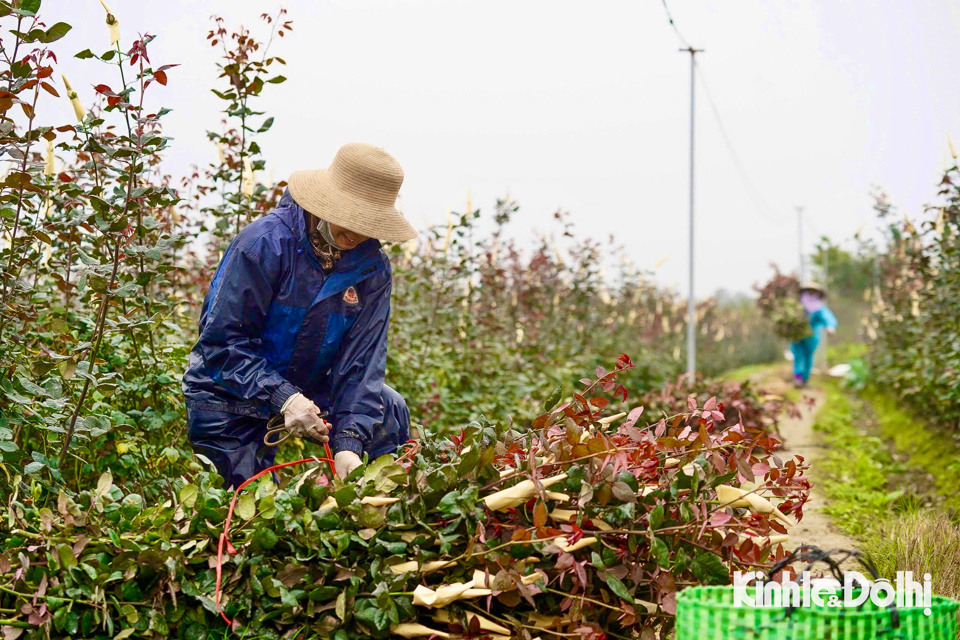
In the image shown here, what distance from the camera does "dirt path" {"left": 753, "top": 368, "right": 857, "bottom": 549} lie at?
410 centimetres

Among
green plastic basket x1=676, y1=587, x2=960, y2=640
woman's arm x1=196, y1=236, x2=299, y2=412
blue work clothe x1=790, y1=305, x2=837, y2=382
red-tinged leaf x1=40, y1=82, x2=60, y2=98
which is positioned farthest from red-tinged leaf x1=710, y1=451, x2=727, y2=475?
blue work clothe x1=790, y1=305, x2=837, y2=382

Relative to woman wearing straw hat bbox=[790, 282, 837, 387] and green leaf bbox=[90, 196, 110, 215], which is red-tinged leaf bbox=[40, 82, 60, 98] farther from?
woman wearing straw hat bbox=[790, 282, 837, 387]

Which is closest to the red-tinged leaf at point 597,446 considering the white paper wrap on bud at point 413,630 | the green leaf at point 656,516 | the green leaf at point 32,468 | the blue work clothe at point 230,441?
the green leaf at point 656,516

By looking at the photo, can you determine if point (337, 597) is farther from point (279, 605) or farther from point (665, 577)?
point (665, 577)

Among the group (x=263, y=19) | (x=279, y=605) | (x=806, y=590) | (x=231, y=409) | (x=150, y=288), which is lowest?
(x=279, y=605)

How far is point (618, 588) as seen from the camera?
2.09 metres

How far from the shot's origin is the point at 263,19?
3.85m

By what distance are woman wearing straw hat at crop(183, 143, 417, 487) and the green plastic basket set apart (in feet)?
4.92

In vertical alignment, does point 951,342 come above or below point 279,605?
above

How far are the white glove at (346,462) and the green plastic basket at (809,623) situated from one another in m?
1.35

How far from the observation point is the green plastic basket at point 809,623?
1581mm

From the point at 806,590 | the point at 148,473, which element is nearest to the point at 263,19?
the point at 148,473

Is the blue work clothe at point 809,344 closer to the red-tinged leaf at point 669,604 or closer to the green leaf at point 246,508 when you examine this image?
the red-tinged leaf at point 669,604

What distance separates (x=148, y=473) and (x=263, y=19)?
6.36 ft
